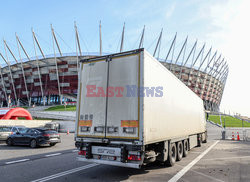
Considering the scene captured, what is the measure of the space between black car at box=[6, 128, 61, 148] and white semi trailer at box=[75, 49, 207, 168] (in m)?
7.99

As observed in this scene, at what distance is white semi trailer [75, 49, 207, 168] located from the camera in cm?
561

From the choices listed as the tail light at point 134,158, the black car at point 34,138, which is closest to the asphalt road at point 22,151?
the black car at point 34,138

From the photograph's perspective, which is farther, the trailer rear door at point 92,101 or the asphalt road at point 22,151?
the asphalt road at point 22,151

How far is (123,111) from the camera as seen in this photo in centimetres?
587

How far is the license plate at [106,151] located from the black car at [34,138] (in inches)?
336

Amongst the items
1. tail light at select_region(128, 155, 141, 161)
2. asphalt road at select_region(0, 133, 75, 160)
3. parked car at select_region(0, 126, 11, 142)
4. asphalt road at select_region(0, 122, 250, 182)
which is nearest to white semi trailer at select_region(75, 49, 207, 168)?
tail light at select_region(128, 155, 141, 161)

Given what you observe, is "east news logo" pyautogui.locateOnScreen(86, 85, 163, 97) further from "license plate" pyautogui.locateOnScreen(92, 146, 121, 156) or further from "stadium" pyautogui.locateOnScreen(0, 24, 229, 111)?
"stadium" pyautogui.locateOnScreen(0, 24, 229, 111)

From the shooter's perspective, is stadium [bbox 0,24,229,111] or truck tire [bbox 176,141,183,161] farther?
stadium [bbox 0,24,229,111]

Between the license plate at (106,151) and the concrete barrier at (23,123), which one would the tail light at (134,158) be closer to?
the license plate at (106,151)

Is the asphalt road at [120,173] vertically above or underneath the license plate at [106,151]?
underneath

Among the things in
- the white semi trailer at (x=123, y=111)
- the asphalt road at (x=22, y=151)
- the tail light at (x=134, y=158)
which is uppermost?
the white semi trailer at (x=123, y=111)

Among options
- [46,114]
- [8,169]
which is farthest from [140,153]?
[46,114]

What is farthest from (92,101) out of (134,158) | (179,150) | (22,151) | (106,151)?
(22,151)

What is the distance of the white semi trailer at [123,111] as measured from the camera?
5.61m
